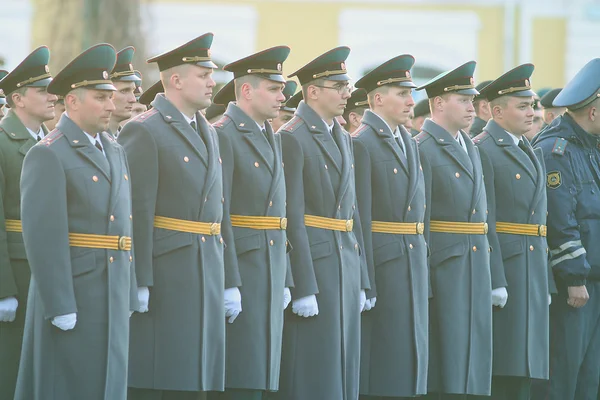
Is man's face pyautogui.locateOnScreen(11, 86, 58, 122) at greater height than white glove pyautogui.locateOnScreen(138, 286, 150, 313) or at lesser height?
greater

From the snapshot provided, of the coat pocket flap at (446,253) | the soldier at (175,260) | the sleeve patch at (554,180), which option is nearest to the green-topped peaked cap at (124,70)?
the soldier at (175,260)

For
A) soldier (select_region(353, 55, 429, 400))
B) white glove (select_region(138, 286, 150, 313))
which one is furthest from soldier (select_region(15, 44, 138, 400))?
soldier (select_region(353, 55, 429, 400))

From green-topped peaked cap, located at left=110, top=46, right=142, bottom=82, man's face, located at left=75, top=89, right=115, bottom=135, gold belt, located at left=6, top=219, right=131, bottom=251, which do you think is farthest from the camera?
green-topped peaked cap, located at left=110, top=46, right=142, bottom=82

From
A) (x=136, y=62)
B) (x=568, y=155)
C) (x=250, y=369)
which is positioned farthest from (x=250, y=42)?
(x=250, y=369)

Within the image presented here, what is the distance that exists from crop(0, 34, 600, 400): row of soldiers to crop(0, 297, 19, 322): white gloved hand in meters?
0.02

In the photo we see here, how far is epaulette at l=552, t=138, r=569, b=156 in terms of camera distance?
9453 mm

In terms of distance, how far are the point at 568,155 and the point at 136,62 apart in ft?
29.6

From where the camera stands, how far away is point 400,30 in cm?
2914

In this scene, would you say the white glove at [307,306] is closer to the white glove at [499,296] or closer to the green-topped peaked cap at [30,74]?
the white glove at [499,296]

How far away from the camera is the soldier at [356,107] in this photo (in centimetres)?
1030

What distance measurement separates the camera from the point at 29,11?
2816cm

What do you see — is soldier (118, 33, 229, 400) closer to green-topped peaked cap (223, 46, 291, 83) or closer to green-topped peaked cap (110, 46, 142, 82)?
green-topped peaked cap (223, 46, 291, 83)

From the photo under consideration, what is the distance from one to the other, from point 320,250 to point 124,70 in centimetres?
170

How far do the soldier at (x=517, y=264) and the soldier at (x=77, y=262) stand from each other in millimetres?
3147
